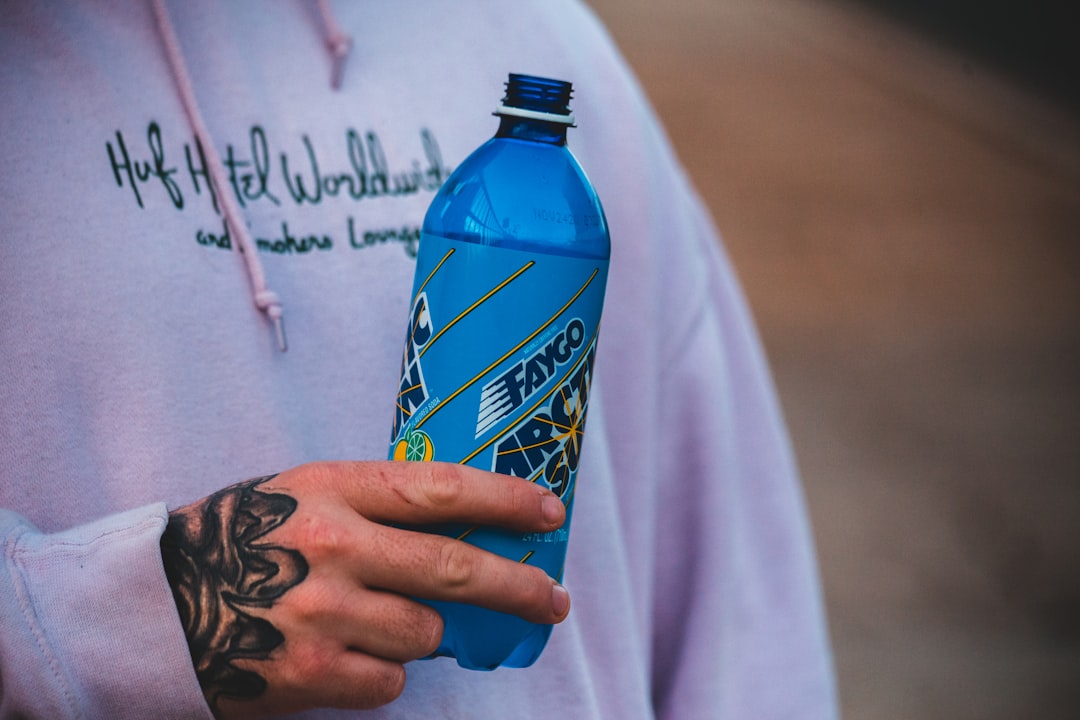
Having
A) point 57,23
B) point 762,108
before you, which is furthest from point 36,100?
point 762,108

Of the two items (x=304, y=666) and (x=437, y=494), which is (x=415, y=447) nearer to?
(x=437, y=494)

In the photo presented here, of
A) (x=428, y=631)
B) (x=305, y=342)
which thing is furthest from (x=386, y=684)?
(x=305, y=342)

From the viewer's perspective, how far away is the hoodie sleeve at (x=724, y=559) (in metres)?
1.71

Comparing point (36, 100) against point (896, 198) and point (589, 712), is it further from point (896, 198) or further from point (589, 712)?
point (896, 198)

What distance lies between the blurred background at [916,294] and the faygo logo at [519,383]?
4.32 m

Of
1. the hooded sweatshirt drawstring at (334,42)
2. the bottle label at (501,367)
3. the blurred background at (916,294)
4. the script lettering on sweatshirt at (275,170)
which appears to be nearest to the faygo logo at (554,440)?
the bottle label at (501,367)

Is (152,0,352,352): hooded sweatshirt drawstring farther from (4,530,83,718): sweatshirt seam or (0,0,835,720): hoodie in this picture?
(4,530,83,718): sweatshirt seam

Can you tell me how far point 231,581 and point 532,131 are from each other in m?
0.55

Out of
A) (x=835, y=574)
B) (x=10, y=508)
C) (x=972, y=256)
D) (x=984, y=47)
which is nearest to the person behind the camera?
(x=10, y=508)

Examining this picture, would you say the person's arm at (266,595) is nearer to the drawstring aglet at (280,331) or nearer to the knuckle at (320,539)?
the knuckle at (320,539)

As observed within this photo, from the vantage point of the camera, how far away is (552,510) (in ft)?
3.76

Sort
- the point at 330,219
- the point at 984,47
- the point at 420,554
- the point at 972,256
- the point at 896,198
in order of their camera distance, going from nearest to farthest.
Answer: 1. the point at 420,554
2. the point at 330,219
3. the point at 984,47
4. the point at 972,256
5. the point at 896,198

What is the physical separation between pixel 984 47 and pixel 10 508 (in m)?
5.07

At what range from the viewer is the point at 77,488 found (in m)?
1.24
